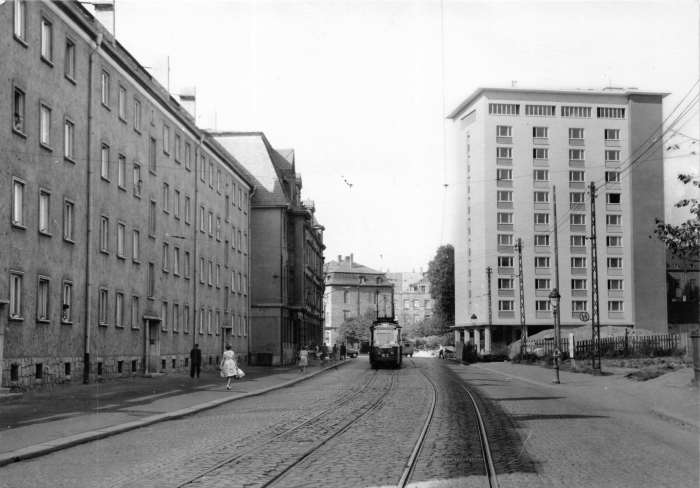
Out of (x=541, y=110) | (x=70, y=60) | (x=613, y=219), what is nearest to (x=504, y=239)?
(x=613, y=219)

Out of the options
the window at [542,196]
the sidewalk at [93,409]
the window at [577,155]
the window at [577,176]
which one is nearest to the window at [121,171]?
the sidewalk at [93,409]

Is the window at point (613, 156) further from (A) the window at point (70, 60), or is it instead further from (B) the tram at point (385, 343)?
(A) the window at point (70, 60)

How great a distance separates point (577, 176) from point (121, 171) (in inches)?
2549

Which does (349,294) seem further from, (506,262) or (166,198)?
(166,198)

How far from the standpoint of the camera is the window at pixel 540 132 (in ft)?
295

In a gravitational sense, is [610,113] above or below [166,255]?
above

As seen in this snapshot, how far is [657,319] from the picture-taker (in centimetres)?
8931

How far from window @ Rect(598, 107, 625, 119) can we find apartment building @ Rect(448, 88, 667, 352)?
106mm

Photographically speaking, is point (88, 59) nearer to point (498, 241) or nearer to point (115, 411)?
point (115, 411)

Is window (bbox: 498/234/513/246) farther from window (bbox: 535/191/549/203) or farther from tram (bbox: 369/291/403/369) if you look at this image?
tram (bbox: 369/291/403/369)

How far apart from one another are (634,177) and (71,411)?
8009 centimetres

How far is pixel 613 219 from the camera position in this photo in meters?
90.0

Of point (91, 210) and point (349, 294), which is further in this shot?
point (349, 294)

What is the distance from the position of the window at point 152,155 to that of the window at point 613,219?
60880mm
